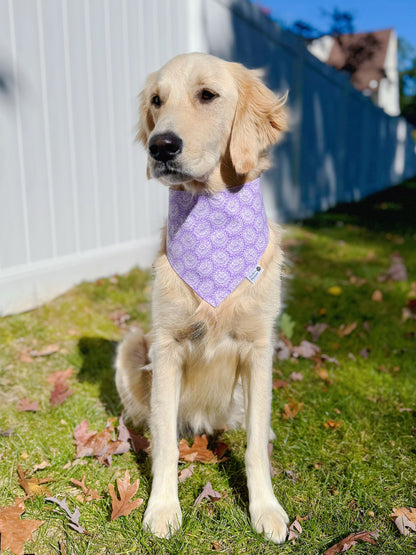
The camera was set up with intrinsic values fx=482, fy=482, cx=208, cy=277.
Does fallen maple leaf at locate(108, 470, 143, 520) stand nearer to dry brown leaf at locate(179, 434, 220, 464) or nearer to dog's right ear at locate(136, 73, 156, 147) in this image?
dry brown leaf at locate(179, 434, 220, 464)

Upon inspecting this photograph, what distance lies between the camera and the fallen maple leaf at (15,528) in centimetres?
170

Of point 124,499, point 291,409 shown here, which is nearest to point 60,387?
point 124,499

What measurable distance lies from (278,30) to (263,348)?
7.02m

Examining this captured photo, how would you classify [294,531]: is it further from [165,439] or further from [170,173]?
[170,173]

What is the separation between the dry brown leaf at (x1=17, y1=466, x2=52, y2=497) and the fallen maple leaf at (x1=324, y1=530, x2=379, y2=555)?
1158 mm

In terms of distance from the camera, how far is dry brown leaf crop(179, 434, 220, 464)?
230 centimetres

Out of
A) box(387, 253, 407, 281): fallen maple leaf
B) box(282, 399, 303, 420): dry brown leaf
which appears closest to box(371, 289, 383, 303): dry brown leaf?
box(387, 253, 407, 281): fallen maple leaf

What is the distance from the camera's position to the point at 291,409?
2.77m

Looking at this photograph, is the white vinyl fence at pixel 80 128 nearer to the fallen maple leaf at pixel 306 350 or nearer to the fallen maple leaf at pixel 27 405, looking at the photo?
the fallen maple leaf at pixel 27 405

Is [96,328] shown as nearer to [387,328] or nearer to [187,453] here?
[187,453]

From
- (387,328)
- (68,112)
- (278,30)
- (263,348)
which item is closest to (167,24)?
(68,112)

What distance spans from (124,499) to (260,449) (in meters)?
0.58

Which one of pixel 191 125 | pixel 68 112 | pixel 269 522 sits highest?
pixel 191 125

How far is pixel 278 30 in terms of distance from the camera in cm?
760
